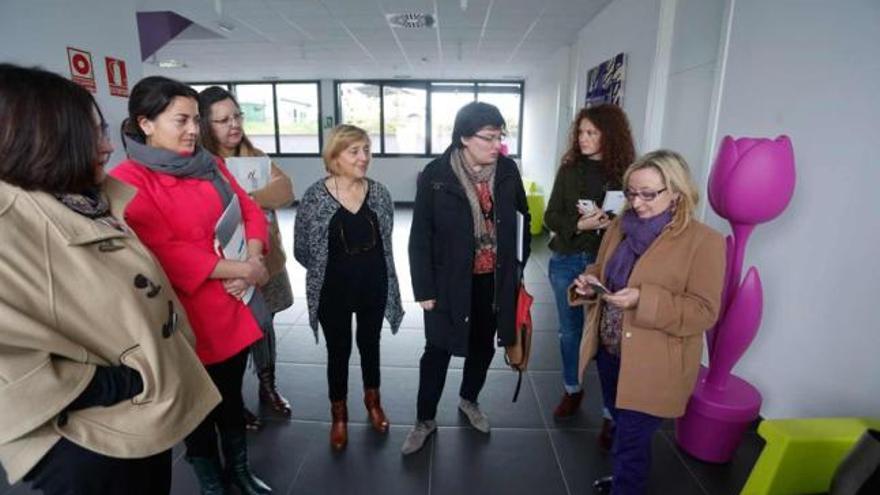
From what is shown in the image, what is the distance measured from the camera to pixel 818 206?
2.00 metres

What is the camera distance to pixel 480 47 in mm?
6535

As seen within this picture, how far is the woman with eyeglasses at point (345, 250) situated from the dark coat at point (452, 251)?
218 mm

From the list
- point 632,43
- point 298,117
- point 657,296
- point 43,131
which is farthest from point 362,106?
point 43,131

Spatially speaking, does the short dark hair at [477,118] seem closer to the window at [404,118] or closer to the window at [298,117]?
the window at [404,118]

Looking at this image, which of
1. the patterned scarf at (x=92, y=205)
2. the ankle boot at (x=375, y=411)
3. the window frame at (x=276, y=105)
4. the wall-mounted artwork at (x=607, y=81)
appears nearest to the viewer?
the patterned scarf at (x=92, y=205)

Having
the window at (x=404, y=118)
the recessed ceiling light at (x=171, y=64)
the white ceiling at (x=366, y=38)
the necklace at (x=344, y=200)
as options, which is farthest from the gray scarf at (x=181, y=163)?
the window at (x=404, y=118)

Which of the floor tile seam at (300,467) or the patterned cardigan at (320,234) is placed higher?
the patterned cardigan at (320,234)

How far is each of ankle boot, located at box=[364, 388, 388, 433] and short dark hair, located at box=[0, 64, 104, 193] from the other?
1710 mm

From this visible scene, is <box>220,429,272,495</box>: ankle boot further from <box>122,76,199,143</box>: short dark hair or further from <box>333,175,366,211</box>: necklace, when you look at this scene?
<box>122,76,199,143</box>: short dark hair

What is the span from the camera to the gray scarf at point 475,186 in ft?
6.21

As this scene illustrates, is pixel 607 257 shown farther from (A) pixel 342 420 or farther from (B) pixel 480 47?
(B) pixel 480 47

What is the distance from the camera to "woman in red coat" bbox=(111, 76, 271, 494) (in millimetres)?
1322

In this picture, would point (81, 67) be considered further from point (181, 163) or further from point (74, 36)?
point (181, 163)

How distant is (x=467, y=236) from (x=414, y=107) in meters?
8.64
